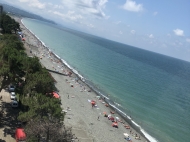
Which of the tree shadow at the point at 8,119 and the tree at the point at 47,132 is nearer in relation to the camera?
the tree at the point at 47,132

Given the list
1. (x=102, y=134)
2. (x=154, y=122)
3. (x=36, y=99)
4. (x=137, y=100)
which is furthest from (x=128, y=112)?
(x=36, y=99)

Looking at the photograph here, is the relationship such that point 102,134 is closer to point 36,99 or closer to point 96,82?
point 36,99

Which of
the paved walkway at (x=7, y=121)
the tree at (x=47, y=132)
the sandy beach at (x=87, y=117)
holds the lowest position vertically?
the sandy beach at (x=87, y=117)

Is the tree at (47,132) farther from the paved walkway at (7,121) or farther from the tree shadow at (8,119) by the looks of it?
the tree shadow at (8,119)

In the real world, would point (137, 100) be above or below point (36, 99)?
below

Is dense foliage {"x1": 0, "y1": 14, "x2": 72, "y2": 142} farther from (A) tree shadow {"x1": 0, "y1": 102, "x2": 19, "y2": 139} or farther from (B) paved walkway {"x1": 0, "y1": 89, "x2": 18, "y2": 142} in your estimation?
(B) paved walkway {"x1": 0, "y1": 89, "x2": 18, "y2": 142}

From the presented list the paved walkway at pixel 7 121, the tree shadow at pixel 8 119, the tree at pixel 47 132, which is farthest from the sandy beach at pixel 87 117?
the tree at pixel 47 132

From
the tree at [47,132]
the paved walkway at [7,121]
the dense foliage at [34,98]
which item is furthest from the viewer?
the paved walkway at [7,121]

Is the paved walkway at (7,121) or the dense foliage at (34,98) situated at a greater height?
the dense foliage at (34,98)
